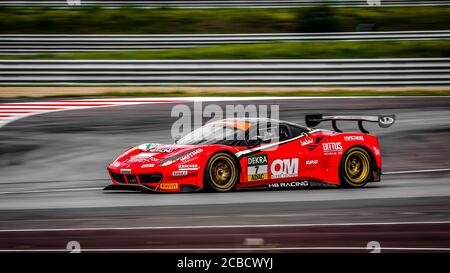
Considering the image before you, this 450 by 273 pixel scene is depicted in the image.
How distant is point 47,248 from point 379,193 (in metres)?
4.77

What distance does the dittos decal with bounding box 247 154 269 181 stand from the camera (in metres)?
9.43

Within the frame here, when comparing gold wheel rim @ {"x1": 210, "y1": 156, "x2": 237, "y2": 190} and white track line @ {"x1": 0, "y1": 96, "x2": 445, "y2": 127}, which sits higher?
white track line @ {"x1": 0, "y1": 96, "x2": 445, "y2": 127}

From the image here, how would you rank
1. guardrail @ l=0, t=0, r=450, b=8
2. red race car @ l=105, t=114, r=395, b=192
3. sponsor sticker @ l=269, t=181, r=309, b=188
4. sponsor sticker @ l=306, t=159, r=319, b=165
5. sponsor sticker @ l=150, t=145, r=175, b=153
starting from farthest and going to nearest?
1. guardrail @ l=0, t=0, r=450, b=8
2. sponsor sticker @ l=306, t=159, r=319, b=165
3. sponsor sticker @ l=269, t=181, r=309, b=188
4. sponsor sticker @ l=150, t=145, r=175, b=153
5. red race car @ l=105, t=114, r=395, b=192

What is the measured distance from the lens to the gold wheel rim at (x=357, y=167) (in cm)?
1034

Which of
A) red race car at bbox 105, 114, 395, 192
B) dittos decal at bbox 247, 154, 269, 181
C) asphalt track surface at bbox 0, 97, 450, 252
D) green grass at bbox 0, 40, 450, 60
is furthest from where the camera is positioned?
green grass at bbox 0, 40, 450, 60

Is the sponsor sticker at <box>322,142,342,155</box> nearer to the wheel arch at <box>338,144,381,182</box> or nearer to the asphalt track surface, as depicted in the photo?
the wheel arch at <box>338,144,381,182</box>

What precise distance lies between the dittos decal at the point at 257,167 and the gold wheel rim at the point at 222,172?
0.24m

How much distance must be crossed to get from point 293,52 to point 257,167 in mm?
9457

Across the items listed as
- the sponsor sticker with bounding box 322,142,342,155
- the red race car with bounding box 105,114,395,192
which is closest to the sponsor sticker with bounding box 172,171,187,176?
the red race car with bounding box 105,114,395,192

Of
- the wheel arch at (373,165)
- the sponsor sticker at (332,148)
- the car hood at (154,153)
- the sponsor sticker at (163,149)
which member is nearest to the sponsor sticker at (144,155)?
the car hood at (154,153)

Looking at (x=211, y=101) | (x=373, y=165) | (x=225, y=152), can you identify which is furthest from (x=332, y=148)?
(x=211, y=101)

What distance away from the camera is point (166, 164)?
29.3 ft
